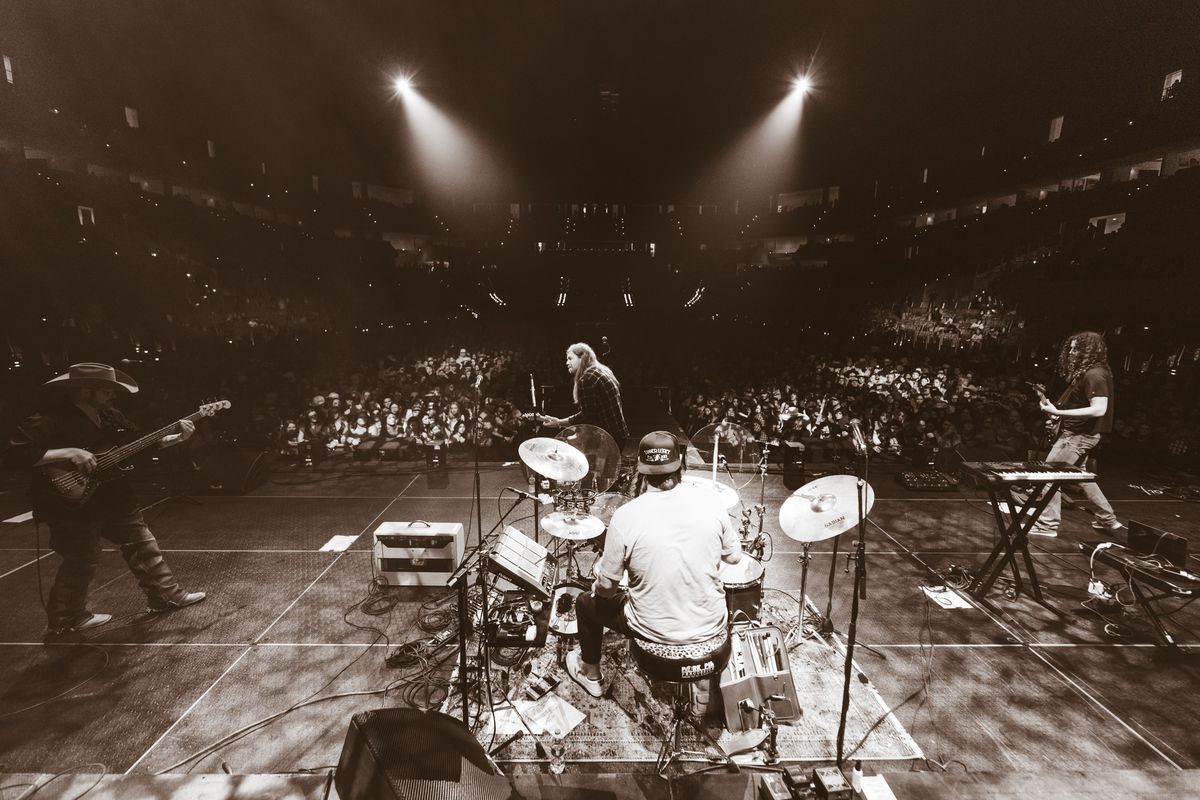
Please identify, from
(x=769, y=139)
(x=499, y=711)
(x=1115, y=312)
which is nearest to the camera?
(x=499, y=711)

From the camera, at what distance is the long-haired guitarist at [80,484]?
11.5ft

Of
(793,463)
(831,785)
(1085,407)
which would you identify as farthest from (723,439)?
(1085,407)

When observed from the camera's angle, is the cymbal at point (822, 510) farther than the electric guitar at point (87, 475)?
No

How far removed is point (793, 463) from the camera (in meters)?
7.29

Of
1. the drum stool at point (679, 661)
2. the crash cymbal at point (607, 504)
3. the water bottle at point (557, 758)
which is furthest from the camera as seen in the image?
the crash cymbal at point (607, 504)

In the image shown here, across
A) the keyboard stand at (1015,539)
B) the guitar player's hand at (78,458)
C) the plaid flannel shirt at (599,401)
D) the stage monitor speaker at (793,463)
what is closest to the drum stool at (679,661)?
the plaid flannel shirt at (599,401)

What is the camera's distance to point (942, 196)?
2234cm

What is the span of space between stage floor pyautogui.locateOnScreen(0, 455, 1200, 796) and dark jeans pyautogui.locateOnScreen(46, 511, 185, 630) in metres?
0.25

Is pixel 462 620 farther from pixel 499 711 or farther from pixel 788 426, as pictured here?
pixel 788 426

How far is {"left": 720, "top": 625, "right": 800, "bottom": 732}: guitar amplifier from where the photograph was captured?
8.53ft

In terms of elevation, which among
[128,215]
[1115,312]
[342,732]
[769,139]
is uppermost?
[769,139]

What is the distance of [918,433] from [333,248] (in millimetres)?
21214

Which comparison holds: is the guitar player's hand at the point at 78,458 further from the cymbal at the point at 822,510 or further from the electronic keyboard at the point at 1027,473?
the electronic keyboard at the point at 1027,473

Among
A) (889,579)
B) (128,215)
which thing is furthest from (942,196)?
(128,215)
